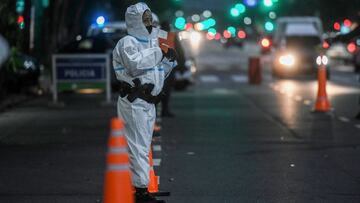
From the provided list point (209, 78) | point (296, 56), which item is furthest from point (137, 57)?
point (296, 56)

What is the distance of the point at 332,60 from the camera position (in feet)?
202

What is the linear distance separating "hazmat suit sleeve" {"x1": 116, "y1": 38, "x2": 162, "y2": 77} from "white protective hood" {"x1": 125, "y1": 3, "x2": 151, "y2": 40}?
0.10m

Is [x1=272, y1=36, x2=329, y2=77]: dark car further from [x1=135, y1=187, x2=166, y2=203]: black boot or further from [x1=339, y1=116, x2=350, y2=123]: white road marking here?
[x1=135, y1=187, x2=166, y2=203]: black boot

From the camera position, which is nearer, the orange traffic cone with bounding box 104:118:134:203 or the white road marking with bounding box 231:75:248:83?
the orange traffic cone with bounding box 104:118:134:203

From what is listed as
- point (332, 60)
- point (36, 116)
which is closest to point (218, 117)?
point (36, 116)

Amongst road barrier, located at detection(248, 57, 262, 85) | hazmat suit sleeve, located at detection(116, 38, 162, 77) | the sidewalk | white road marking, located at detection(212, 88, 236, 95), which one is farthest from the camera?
road barrier, located at detection(248, 57, 262, 85)

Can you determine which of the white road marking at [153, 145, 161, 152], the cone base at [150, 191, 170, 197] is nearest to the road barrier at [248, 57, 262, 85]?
the white road marking at [153, 145, 161, 152]

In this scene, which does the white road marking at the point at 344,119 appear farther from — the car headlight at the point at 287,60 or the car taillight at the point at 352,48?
the car taillight at the point at 352,48

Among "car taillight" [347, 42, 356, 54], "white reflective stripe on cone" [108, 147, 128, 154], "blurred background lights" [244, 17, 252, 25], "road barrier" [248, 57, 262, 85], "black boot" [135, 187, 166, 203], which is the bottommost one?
"black boot" [135, 187, 166, 203]

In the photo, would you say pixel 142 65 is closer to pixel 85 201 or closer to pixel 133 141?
pixel 133 141

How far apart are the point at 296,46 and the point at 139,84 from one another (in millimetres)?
30693

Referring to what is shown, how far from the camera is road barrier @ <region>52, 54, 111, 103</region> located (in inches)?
922

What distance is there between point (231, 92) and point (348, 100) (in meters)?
4.96

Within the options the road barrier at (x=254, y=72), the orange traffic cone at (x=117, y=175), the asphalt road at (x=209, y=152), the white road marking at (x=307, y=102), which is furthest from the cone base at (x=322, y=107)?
the orange traffic cone at (x=117, y=175)
